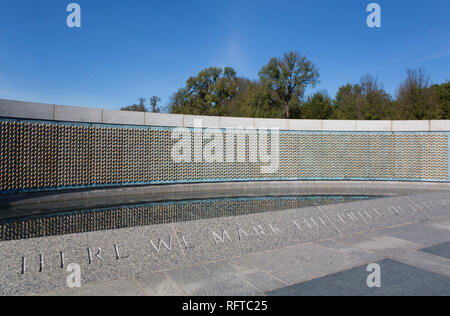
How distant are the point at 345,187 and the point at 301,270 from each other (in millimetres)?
9922

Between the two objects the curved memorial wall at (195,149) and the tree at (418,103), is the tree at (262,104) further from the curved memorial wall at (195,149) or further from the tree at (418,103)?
the curved memorial wall at (195,149)

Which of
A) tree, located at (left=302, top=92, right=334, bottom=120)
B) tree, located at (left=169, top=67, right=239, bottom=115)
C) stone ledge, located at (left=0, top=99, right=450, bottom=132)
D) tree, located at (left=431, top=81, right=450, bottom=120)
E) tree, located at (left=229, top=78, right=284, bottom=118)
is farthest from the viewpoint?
tree, located at (left=169, top=67, right=239, bottom=115)

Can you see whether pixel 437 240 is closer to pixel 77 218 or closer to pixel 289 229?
pixel 289 229

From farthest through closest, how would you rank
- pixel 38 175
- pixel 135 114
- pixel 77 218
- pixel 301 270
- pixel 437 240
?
pixel 135 114 < pixel 38 175 < pixel 77 218 < pixel 437 240 < pixel 301 270

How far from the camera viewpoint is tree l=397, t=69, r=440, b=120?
25.7 meters

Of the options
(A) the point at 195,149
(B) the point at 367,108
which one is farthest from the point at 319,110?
(A) the point at 195,149

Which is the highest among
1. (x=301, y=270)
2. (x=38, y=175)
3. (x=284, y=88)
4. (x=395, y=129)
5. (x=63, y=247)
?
(x=284, y=88)

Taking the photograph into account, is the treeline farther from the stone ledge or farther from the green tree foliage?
the stone ledge

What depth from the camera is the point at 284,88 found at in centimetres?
3900

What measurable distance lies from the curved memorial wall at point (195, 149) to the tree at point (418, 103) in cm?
1440

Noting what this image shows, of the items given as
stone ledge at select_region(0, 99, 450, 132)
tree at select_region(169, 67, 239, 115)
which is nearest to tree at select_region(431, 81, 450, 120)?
stone ledge at select_region(0, 99, 450, 132)

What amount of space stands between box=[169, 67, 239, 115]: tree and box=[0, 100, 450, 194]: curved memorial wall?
32.7 metres

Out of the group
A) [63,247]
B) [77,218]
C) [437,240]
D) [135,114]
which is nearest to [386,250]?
[437,240]

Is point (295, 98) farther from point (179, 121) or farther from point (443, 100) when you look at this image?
point (179, 121)
